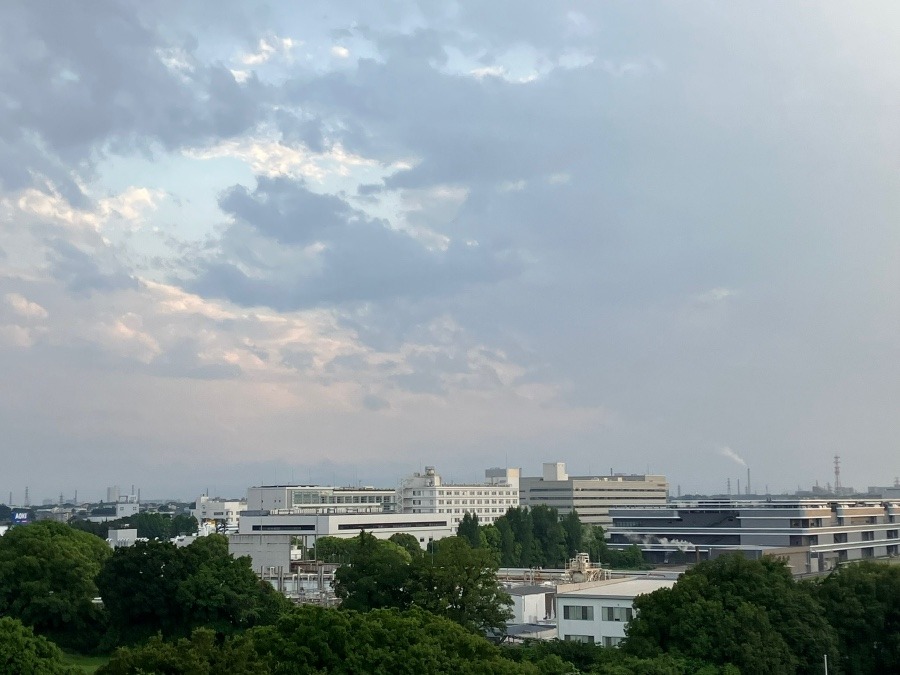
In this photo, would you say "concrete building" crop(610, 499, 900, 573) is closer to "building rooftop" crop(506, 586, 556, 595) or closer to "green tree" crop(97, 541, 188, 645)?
"building rooftop" crop(506, 586, 556, 595)

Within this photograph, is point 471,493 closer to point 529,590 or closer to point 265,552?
point 265,552

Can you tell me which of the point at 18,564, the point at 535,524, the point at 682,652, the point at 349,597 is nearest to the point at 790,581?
the point at 682,652

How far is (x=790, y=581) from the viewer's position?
35000 mm

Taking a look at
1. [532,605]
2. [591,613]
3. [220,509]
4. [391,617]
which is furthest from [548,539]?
[220,509]

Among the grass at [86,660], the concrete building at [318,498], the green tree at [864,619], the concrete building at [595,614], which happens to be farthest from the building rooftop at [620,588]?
the concrete building at [318,498]

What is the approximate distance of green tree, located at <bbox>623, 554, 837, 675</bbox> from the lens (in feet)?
101

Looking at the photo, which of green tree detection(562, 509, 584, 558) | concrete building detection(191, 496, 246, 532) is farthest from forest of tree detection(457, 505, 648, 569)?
concrete building detection(191, 496, 246, 532)

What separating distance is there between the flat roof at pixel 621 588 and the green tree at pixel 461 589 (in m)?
4.16

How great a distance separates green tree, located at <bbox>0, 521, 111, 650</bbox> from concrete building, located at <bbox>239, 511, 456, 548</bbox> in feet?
144

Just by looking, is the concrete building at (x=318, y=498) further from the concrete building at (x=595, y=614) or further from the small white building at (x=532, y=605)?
the concrete building at (x=595, y=614)

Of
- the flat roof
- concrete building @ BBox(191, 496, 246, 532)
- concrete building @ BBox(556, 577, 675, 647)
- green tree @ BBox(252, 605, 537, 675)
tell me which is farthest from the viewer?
concrete building @ BBox(191, 496, 246, 532)

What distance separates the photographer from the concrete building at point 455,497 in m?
125

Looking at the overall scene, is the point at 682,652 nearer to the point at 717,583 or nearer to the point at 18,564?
the point at 717,583

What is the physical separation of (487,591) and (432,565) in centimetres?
240
